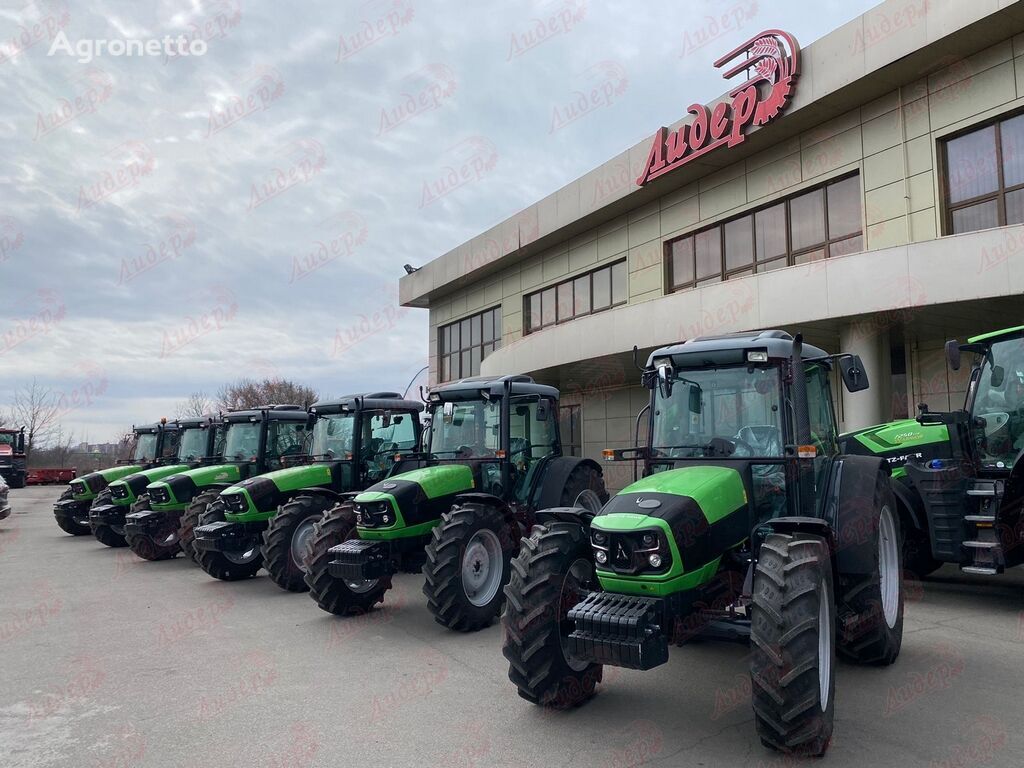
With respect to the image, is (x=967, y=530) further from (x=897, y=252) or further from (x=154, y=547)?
(x=154, y=547)

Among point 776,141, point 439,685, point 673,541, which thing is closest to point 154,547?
point 439,685

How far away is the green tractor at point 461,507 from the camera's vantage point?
7062 mm

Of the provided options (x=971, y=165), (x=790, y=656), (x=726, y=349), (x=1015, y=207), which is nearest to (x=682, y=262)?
(x=971, y=165)

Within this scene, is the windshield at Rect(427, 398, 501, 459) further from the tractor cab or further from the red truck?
the red truck

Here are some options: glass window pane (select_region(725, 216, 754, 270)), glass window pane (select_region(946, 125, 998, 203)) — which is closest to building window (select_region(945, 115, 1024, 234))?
glass window pane (select_region(946, 125, 998, 203))

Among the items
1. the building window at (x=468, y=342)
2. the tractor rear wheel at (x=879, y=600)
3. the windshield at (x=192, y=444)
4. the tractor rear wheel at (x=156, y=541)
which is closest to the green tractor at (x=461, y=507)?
the tractor rear wheel at (x=879, y=600)

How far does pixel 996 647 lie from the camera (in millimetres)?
6078

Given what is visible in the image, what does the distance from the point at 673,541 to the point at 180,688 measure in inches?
161

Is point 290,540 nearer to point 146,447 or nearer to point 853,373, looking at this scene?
point 853,373

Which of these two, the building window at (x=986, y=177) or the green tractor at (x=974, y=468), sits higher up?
the building window at (x=986, y=177)

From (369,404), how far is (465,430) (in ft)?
8.10

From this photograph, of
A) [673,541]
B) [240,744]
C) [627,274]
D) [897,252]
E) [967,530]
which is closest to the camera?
[673,541]

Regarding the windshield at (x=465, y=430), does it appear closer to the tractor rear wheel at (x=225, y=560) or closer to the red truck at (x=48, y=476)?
the tractor rear wheel at (x=225, y=560)

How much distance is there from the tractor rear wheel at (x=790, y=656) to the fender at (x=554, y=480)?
14.4 feet
